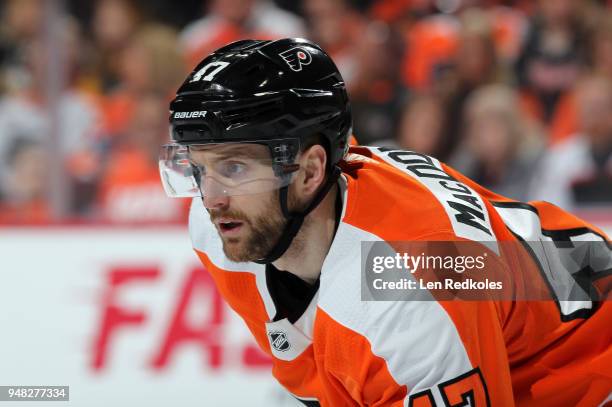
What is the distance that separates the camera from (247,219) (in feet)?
6.00

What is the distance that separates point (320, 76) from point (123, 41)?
3.83 meters

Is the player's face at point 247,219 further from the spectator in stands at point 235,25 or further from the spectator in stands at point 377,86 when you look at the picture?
the spectator in stands at point 235,25

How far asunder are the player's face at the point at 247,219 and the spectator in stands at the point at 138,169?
3247 millimetres

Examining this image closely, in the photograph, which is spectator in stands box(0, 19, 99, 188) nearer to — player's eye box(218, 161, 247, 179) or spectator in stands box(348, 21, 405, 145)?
spectator in stands box(348, 21, 405, 145)

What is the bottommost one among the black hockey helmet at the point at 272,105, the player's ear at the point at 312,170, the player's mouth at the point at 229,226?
the player's mouth at the point at 229,226

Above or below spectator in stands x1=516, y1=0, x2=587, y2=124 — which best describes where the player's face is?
above

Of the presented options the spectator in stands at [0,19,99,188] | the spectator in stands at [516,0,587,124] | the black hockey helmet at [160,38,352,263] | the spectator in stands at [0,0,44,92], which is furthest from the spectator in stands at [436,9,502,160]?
the black hockey helmet at [160,38,352,263]

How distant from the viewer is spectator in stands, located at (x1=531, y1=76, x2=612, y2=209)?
4.77 metres

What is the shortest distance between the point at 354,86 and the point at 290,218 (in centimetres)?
328

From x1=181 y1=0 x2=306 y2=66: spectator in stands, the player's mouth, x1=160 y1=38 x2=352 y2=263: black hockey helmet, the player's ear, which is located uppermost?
x1=160 y1=38 x2=352 y2=263: black hockey helmet

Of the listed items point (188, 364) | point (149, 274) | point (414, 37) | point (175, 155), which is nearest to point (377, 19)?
point (414, 37)

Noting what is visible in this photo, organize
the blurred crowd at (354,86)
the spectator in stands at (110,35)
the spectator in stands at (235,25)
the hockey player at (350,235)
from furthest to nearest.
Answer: the spectator in stands at (110,35) → the spectator in stands at (235,25) → the blurred crowd at (354,86) → the hockey player at (350,235)

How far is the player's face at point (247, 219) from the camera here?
1.81 meters

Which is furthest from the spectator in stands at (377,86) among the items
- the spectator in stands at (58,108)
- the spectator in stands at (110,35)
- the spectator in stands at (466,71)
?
the spectator in stands at (58,108)
